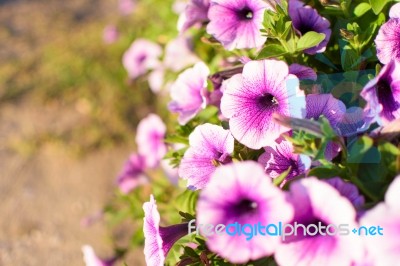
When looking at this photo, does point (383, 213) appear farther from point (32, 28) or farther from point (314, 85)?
point (32, 28)

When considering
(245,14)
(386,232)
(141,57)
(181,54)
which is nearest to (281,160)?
(386,232)

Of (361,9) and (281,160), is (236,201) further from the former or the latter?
(361,9)

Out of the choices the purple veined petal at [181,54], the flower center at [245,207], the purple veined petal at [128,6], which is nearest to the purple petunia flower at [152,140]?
the purple veined petal at [181,54]

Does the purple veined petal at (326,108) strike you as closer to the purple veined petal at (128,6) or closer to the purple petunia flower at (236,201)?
the purple petunia flower at (236,201)

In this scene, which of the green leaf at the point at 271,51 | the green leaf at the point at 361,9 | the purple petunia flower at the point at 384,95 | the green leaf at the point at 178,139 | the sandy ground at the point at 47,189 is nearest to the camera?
the purple petunia flower at the point at 384,95

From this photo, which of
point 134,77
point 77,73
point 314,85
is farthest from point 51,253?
point 314,85

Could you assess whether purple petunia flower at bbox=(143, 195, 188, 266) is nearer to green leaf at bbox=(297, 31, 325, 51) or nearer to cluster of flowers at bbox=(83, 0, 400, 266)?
cluster of flowers at bbox=(83, 0, 400, 266)

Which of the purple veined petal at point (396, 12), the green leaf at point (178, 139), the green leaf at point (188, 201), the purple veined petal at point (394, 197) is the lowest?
the green leaf at point (188, 201)
